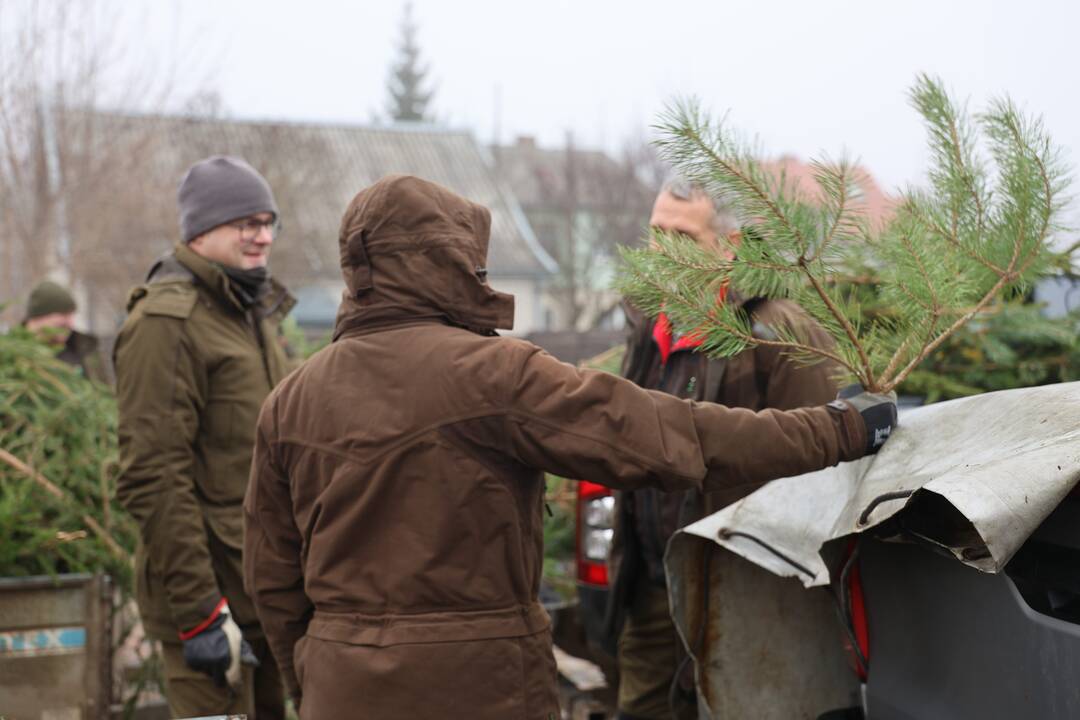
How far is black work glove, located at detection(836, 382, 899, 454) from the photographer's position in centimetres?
250

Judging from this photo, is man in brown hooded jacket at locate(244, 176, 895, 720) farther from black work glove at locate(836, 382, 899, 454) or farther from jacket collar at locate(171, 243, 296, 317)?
jacket collar at locate(171, 243, 296, 317)

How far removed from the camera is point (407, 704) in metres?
2.43

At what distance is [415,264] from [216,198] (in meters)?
1.66

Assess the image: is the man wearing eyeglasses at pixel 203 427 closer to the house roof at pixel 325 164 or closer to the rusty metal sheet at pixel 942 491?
the rusty metal sheet at pixel 942 491

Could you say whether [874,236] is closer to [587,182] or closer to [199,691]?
[199,691]

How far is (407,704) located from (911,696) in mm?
1025

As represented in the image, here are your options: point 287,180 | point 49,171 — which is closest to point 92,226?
point 49,171

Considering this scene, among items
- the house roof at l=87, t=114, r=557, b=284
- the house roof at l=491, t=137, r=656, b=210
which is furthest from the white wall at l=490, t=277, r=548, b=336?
the house roof at l=491, t=137, r=656, b=210

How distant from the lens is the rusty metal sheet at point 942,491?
6.25 feet

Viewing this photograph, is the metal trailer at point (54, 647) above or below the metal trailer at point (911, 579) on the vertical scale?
below

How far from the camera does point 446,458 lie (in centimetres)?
246

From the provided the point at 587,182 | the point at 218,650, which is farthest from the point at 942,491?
the point at 587,182

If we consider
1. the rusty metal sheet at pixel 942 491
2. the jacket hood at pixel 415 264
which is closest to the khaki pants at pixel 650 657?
the rusty metal sheet at pixel 942 491

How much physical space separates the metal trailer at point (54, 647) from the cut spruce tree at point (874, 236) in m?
2.52
